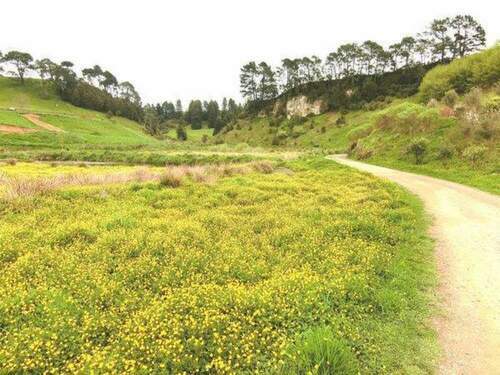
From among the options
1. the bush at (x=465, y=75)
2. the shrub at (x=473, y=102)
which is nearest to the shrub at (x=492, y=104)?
the shrub at (x=473, y=102)

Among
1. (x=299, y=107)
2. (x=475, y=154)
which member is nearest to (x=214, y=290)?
(x=475, y=154)

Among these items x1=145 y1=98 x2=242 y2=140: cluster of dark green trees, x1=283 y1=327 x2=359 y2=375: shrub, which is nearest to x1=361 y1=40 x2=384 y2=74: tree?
x1=145 y1=98 x2=242 y2=140: cluster of dark green trees

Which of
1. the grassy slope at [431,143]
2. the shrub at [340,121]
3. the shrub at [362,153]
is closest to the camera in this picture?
the grassy slope at [431,143]

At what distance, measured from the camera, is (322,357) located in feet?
17.2

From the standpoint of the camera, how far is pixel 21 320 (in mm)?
6645

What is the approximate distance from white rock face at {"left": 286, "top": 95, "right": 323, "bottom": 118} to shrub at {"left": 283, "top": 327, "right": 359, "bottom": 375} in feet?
311

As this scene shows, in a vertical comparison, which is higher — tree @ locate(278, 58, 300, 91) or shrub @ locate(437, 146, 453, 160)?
tree @ locate(278, 58, 300, 91)

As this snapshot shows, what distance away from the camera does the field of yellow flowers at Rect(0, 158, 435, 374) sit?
18.1 ft

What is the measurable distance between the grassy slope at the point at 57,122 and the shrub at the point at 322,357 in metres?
68.0

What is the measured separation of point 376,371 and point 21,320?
269 inches

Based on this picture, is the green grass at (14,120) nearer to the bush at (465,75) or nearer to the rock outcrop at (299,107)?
the rock outcrop at (299,107)

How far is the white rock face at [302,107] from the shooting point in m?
96.7

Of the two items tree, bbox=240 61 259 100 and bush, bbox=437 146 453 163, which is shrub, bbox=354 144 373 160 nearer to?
bush, bbox=437 146 453 163

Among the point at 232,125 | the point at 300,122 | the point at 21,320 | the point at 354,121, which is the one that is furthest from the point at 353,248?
the point at 232,125
